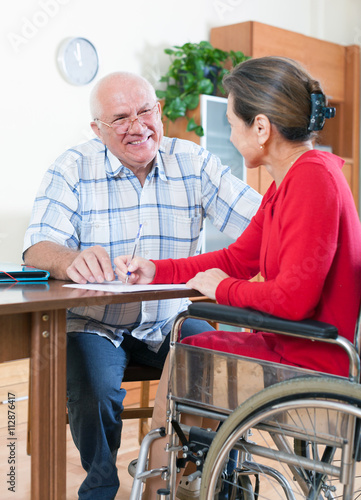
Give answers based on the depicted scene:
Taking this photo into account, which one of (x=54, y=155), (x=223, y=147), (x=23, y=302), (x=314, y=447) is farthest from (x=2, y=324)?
(x=223, y=147)

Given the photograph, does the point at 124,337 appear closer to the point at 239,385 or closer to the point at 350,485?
the point at 239,385

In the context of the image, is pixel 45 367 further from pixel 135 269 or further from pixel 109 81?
pixel 109 81

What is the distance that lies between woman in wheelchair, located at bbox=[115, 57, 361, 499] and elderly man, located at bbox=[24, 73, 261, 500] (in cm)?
33

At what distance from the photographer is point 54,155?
10.8 ft

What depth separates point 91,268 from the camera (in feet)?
5.05

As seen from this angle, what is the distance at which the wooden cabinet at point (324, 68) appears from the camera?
3875 millimetres

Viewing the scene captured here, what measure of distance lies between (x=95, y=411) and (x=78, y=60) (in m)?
2.28

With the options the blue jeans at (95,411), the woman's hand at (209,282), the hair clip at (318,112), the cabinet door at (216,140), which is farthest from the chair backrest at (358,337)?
the cabinet door at (216,140)

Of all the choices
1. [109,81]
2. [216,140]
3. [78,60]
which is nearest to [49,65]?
[78,60]

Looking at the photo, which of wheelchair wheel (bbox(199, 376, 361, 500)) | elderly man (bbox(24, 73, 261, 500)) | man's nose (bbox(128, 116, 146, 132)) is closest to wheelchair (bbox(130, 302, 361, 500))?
wheelchair wheel (bbox(199, 376, 361, 500))

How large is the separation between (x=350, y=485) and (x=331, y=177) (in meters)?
0.55

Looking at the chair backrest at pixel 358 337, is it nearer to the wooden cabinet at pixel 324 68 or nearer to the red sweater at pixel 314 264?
the red sweater at pixel 314 264

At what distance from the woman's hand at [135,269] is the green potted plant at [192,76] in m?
2.09

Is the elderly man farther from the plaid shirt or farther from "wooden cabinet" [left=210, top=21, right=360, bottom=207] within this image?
"wooden cabinet" [left=210, top=21, right=360, bottom=207]
